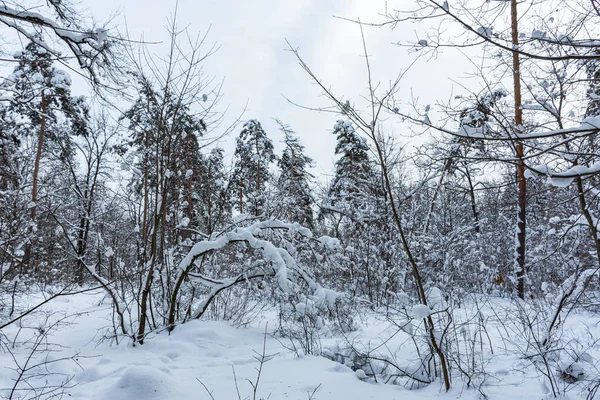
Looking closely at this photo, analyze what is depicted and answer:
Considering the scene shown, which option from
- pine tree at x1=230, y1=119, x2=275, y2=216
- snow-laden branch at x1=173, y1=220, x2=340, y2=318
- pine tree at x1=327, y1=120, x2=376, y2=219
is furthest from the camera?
pine tree at x1=230, y1=119, x2=275, y2=216

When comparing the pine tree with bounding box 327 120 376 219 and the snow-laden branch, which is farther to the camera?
the pine tree with bounding box 327 120 376 219

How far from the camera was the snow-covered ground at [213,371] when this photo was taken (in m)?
2.72

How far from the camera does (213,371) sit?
3.52 meters

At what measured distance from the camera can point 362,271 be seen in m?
9.12

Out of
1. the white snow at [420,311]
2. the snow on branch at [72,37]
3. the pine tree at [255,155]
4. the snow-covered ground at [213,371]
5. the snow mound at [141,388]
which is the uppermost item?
the pine tree at [255,155]

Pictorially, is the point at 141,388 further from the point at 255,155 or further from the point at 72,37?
the point at 255,155

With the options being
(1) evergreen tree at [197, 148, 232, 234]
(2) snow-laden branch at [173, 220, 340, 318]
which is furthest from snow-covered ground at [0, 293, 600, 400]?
(1) evergreen tree at [197, 148, 232, 234]

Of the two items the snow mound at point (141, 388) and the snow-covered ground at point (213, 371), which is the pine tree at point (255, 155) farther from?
the snow mound at point (141, 388)

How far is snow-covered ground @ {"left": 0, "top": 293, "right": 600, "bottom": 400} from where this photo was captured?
8.93 ft

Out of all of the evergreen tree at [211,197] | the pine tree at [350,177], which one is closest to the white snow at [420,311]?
the evergreen tree at [211,197]

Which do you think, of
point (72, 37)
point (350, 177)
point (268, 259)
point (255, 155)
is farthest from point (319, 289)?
point (255, 155)

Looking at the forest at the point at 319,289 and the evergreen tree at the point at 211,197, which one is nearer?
the forest at the point at 319,289

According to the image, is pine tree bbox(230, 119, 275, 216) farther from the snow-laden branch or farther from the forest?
the snow-laden branch

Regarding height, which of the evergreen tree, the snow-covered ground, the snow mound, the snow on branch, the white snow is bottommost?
the snow-covered ground
